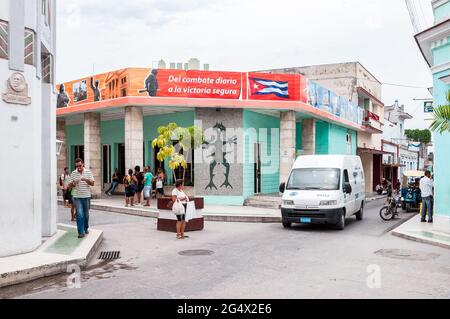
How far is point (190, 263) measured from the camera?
28.4ft

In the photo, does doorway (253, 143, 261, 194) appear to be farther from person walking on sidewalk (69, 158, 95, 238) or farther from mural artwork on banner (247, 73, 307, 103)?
person walking on sidewalk (69, 158, 95, 238)

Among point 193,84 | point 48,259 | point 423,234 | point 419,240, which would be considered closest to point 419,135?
point 193,84

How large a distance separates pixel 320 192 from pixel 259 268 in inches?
243

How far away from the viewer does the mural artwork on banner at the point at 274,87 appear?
68.1ft

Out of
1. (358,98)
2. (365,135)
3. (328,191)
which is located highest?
(358,98)

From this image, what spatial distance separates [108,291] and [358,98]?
1242 inches

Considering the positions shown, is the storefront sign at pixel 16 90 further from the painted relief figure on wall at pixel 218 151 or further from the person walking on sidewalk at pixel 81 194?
the painted relief figure on wall at pixel 218 151

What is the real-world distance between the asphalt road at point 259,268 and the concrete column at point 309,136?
11.9m

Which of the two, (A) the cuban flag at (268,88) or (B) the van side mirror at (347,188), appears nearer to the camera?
(B) the van side mirror at (347,188)

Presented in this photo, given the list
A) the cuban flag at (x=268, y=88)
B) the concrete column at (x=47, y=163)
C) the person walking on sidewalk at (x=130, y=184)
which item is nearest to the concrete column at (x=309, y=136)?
the cuban flag at (x=268, y=88)

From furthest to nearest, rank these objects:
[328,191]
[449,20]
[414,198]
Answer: [414,198], [328,191], [449,20]

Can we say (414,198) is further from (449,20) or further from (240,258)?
(240,258)

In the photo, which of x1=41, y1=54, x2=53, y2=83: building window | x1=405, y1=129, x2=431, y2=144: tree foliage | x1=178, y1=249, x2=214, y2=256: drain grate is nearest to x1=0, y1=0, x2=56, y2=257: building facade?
x1=41, y1=54, x2=53, y2=83: building window

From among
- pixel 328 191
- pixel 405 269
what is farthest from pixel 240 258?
pixel 328 191
